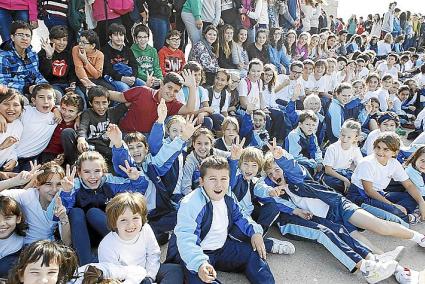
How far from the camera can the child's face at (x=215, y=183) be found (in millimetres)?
2801

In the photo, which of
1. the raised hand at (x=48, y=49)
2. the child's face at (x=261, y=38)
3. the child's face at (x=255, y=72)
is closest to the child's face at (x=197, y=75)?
the child's face at (x=255, y=72)

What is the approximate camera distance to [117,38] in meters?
4.95

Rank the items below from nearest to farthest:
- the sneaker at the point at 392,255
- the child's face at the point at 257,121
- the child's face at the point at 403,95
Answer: the sneaker at the point at 392,255
the child's face at the point at 257,121
the child's face at the point at 403,95

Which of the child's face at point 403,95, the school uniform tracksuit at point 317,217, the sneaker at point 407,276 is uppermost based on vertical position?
the child's face at point 403,95

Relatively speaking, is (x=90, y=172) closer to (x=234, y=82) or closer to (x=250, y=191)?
(x=250, y=191)

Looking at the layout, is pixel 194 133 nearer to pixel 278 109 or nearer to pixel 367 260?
pixel 367 260

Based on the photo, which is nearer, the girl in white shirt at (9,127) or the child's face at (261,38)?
the girl in white shirt at (9,127)

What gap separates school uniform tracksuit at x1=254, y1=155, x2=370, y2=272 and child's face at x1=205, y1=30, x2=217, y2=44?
117 inches

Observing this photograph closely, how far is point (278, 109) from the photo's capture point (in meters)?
6.02

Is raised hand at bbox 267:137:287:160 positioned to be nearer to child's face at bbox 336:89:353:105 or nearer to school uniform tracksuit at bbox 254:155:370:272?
school uniform tracksuit at bbox 254:155:370:272

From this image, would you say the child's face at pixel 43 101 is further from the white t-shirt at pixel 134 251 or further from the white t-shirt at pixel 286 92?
the white t-shirt at pixel 286 92

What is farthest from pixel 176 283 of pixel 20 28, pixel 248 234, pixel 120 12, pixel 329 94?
pixel 329 94

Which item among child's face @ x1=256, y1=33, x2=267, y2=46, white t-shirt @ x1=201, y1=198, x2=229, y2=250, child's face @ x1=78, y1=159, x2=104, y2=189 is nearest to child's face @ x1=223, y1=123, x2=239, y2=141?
white t-shirt @ x1=201, y1=198, x2=229, y2=250

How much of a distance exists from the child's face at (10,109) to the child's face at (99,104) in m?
0.65
